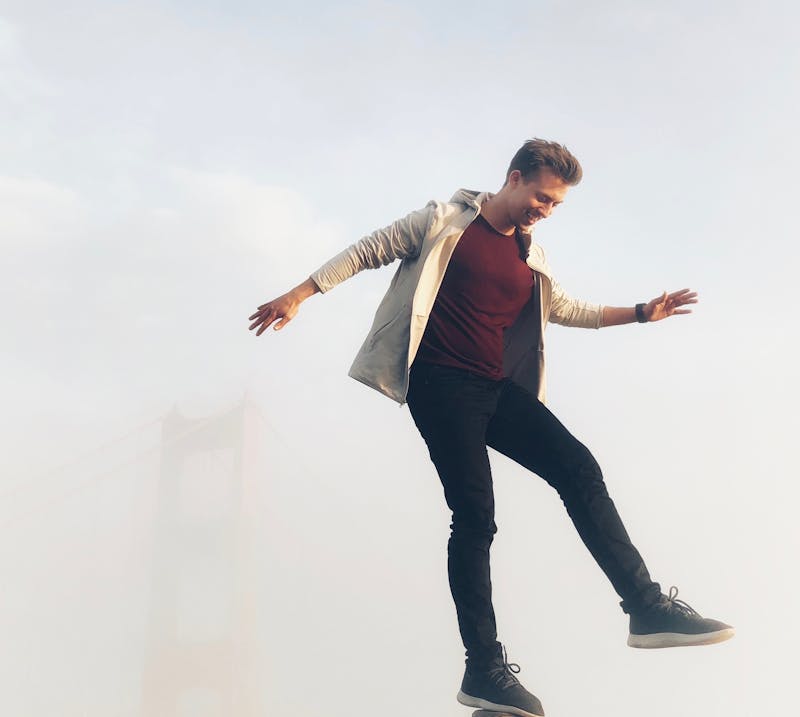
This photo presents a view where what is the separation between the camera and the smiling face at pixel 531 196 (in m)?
2.89

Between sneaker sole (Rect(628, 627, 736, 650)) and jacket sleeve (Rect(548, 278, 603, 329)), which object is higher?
jacket sleeve (Rect(548, 278, 603, 329))

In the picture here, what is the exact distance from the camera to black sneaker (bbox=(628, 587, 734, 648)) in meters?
2.54

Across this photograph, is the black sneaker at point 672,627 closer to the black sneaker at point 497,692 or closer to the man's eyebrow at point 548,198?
the black sneaker at point 497,692

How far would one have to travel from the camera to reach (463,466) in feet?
9.25

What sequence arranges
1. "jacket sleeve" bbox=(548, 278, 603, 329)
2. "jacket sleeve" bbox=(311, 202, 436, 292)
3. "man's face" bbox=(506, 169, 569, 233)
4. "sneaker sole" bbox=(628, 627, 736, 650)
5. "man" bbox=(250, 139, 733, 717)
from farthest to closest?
"jacket sleeve" bbox=(548, 278, 603, 329)
"jacket sleeve" bbox=(311, 202, 436, 292)
"man's face" bbox=(506, 169, 569, 233)
"man" bbox=(250, 139, 733, 717)
"sneaker sole" bbox=(628, 627, 736, 650)

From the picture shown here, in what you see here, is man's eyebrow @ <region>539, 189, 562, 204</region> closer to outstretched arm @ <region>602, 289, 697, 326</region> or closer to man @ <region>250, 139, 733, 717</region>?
man @ <region>250, 139, 733, 717</region>

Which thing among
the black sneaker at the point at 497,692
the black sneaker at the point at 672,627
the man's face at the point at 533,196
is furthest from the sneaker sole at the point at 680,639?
the man's face at the point at 533,196

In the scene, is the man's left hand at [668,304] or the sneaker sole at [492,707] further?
the man's left hand at [668,304]

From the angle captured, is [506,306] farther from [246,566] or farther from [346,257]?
[246,566]

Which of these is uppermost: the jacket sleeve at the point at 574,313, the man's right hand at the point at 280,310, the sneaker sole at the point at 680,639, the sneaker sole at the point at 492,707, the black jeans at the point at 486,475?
the jacket sleeve at the point at 574,313

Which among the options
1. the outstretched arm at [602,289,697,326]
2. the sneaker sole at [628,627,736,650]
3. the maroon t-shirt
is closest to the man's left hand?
the outstretched arm at [602,289,697,326]

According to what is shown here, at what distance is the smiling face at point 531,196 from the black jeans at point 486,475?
22.9 inches

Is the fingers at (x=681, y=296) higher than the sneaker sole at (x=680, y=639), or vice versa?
the fingers at (x=681, y=296)

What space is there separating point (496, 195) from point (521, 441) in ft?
2.93
